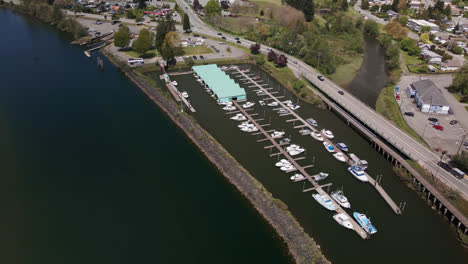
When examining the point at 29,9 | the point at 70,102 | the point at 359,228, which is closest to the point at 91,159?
the point at 70,102

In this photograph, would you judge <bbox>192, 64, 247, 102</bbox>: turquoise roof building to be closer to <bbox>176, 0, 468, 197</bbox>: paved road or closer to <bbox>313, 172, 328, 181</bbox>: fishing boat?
<bbox>176, 0, 468, 197</bbox>: paved road

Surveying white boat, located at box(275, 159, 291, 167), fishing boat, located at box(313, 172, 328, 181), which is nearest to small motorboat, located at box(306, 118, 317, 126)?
white boat, located at box(275, 159, 291, 167)

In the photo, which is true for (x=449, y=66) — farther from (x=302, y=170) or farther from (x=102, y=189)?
(x=102, y=189)

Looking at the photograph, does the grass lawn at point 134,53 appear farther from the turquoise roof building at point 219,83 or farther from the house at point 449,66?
the house at point 449,66

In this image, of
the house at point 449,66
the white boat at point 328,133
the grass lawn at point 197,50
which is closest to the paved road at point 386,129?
the white boat at point 328,133

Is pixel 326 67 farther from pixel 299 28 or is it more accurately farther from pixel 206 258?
pixel 206 258
